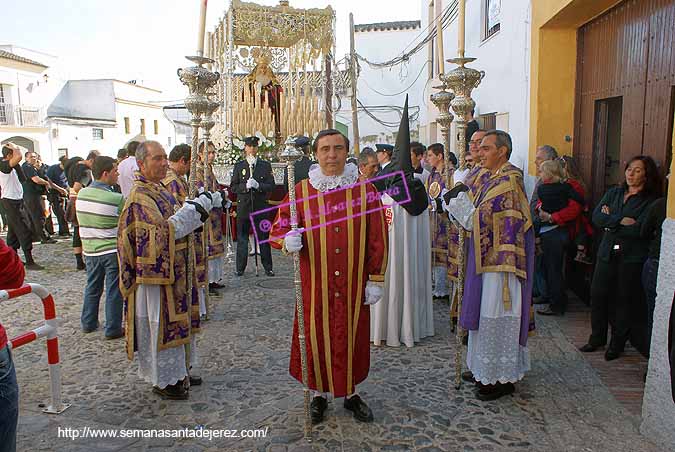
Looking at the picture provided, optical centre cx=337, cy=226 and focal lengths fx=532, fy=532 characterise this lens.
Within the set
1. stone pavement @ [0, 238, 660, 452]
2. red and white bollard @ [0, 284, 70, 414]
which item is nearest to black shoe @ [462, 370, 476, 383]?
stone pavement @ [0, 238, 660, 452]

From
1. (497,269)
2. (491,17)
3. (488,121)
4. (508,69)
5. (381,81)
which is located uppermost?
(381,81)

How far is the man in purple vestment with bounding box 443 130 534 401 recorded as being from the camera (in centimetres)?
387

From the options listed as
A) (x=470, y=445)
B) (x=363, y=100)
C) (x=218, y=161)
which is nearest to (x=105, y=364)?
(x=470, y=445)

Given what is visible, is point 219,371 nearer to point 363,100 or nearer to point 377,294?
point 377,294

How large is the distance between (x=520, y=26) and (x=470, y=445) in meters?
6.37

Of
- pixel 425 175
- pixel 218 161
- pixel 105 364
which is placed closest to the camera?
pixel 105 364

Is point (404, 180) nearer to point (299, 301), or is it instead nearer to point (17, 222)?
point (299, 301)

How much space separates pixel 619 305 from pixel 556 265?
1329 millimetres

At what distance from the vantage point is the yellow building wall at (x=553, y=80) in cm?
682

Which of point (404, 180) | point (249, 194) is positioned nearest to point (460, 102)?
point (404, 180)

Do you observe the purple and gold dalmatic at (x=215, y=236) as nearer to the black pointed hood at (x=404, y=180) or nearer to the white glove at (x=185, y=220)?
the black pointed hood at (x=404, y=180)

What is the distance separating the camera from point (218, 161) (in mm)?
10008

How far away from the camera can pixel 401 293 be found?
17.5 feet

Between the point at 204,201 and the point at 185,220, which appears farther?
the point at 204,201
